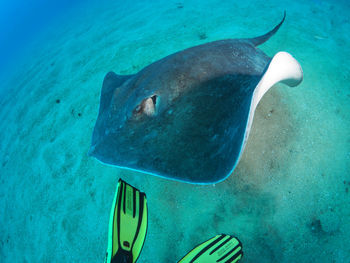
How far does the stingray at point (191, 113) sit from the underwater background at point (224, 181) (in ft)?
2.88

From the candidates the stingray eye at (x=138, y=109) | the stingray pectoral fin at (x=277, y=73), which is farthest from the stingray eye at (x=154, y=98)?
the stingray pectoral fin at (x=277, y=73)

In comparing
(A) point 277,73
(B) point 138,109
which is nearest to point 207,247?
(B) point 138,109

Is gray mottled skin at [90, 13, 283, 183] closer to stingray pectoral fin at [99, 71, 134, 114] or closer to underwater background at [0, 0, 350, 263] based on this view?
stingray pectoral fin at [99, 71, 134, 114]

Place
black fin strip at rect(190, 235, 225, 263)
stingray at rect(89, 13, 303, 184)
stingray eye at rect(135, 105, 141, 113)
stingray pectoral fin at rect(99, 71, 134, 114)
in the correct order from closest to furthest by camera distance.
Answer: stingray at rect(89, 13, 303, 184)
stingray eye at rect(135, 105, 141, 113)
black fin strip at rect(190, 235, 225, 263)
stingray pectoral fin at rect(99, 71, 134, 114)

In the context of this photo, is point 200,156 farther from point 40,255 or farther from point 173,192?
point 40,255

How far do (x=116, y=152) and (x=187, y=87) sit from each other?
92cm

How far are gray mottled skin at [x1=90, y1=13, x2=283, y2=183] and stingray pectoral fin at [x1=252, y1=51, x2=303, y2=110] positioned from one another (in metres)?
0.09

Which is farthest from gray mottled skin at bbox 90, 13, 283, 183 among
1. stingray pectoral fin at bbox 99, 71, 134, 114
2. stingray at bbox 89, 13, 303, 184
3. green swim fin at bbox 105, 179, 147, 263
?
green swim fin at bbox 105, 179, 147, 263

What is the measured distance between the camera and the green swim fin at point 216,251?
6.23ft

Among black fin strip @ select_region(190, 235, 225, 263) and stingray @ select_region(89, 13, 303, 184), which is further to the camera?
black fin strip @ select_region(190, 235, 225, 263)

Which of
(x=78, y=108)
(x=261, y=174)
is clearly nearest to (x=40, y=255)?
(x=78, y=108)

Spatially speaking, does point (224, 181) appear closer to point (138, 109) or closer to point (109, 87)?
point (138, 109)

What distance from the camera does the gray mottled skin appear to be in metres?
1.36

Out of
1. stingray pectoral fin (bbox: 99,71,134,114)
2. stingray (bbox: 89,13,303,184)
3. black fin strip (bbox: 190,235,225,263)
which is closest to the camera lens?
stingray (bbox: 89,13,303,184)
